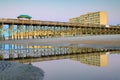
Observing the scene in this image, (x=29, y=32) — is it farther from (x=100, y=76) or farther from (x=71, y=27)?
(x=100, y=76)

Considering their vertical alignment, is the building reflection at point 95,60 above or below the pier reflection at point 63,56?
above

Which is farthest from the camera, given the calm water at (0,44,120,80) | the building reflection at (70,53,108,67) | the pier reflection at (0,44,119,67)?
the pier reflection at (0,44,119,67)

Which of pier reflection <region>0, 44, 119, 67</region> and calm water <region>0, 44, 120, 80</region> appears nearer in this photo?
calm water <region>0, 44, 120, 80</region>

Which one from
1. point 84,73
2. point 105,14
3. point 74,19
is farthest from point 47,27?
point 74,19

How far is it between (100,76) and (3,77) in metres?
2.90

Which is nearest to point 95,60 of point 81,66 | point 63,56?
point 81,66

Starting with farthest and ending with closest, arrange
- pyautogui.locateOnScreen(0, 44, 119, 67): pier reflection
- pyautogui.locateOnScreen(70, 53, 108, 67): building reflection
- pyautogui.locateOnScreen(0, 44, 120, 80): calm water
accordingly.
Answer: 1. pyautogui.locateOnScreen(0, 44, 119, 67): pier reflection
2. pyautogui.locateOnScreen(70, 53, 108, 67): building reflection
3. pyautogui.locateOnScreen(0, 44, 120, 80): calm water

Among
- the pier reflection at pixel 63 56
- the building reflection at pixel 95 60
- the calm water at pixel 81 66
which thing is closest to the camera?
the calm water at pixel 81 66

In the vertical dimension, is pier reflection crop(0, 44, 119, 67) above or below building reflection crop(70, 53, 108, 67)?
below

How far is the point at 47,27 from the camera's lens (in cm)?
5372

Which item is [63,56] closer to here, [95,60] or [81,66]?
[95,60]

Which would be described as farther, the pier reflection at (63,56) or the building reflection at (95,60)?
the pier reflection at (63,56)

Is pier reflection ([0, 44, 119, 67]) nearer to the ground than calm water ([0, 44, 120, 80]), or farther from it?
nearer to the ground

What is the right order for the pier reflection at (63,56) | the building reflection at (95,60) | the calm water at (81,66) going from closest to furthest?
1. the calm water at (81,66)
2. the building reflection at (95,60)
3. the pier reflection at (63,56)
